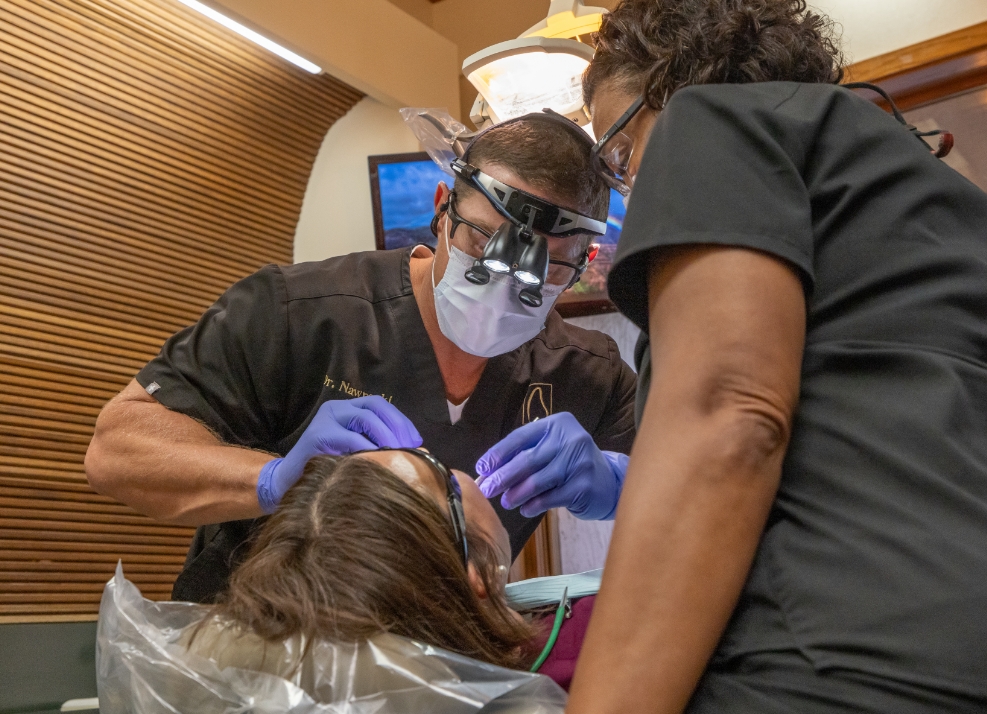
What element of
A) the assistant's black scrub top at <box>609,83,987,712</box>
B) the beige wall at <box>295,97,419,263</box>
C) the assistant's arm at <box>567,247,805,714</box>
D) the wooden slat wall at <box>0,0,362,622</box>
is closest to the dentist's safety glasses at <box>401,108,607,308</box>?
the assistant's black scrub top at <box>609,83,987,712</box>

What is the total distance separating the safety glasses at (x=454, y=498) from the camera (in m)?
1.16

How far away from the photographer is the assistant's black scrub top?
0.64 m

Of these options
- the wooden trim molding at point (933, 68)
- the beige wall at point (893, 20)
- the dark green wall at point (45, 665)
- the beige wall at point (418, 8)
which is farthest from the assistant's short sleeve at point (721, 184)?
the beige wall at point (418, 8)

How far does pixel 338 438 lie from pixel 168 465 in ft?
1.39

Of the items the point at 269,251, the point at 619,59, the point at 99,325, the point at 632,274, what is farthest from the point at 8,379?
the point at 632,274

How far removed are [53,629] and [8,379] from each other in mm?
902

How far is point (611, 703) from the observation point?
67 centimetres

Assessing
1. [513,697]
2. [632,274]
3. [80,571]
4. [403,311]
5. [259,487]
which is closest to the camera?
[632,274]

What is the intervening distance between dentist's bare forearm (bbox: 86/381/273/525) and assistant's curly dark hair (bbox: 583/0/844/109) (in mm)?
986

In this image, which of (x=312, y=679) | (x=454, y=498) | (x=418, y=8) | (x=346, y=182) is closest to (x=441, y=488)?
(x=454, y=498)

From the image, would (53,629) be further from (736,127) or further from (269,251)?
(736,127)

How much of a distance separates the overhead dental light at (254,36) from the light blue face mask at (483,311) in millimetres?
1828

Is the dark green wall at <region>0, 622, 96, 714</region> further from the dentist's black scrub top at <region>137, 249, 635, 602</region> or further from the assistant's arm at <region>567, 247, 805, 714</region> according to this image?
the assistant's arm at <region>567, 247, 805, 714</region>

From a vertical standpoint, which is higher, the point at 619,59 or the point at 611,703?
the point at 619,59
